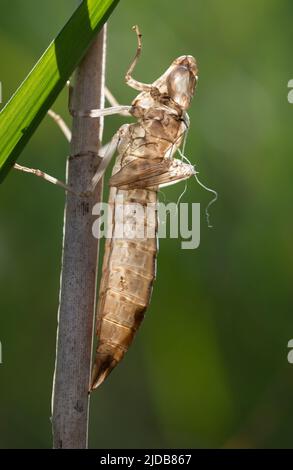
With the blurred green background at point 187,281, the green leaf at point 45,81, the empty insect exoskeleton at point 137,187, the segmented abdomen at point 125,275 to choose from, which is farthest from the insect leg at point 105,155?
the blurred green background at point 187,281

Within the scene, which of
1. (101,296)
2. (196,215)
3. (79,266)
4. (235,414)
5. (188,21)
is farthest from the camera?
(188,21)

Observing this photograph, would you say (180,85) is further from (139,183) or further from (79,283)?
(79,283)

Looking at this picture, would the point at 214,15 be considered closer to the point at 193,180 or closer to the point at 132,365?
the point at 193,180

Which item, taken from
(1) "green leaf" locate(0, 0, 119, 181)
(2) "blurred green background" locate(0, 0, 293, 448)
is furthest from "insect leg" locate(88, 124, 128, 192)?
(2) "blurred green background" locate(0, 0, 293, 448)

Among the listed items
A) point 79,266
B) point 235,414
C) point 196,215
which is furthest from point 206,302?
point 79,266

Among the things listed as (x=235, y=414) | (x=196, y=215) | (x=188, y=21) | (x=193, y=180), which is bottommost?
(x=235, y=414)

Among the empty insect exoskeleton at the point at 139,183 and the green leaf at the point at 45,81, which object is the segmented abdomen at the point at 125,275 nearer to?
the empty insect exoskeleton at the point at 139,183

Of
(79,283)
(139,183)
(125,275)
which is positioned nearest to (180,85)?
(139,183)
